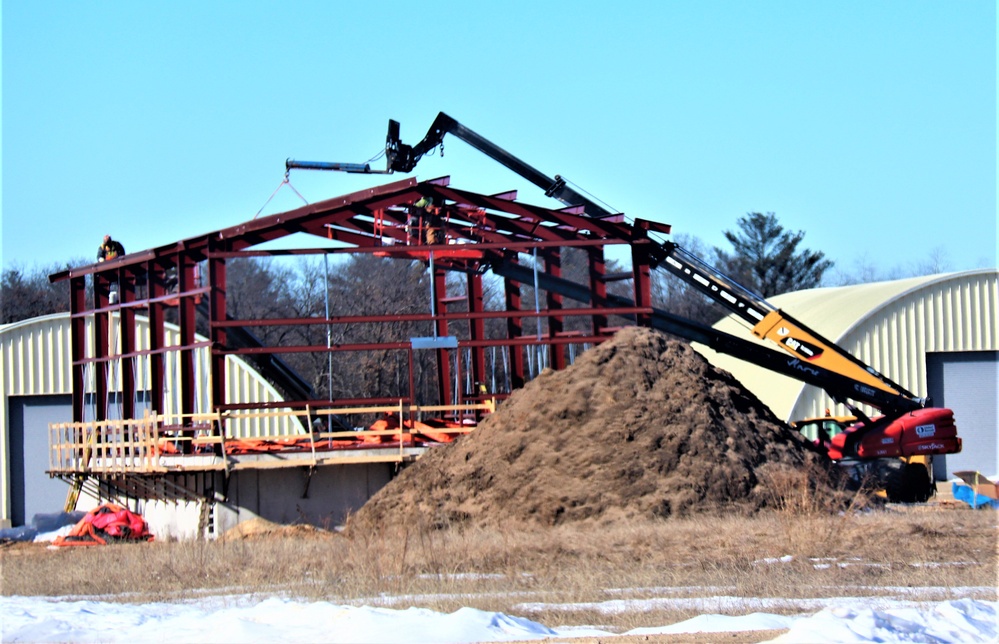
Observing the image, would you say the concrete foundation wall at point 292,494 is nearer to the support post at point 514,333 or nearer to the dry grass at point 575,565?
the dry grass at point 575,565

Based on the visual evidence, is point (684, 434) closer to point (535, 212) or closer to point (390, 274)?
point (535, 212)

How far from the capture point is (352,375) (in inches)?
1918

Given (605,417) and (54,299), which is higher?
(54,299)

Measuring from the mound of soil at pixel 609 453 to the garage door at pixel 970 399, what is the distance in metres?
14.8

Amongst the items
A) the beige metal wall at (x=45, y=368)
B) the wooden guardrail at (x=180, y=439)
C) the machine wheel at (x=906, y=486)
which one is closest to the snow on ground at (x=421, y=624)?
the wooden guardrail at (x=180, y=439)

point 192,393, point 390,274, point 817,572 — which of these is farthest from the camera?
point 390,274

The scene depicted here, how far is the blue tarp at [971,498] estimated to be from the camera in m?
23.5

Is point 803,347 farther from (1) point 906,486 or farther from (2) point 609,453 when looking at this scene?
(2) point 609,453

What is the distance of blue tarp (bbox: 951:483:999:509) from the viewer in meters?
23.5

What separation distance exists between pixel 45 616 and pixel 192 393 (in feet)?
44.4

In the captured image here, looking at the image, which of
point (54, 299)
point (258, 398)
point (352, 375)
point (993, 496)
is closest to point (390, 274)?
point (352, 375)

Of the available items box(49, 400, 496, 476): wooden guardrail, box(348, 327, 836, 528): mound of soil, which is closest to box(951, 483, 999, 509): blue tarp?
box(348, 327, 836, 528): mound of soil

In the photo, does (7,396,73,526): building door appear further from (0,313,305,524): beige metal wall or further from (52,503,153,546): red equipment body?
(52,503,153,546): red equipment body

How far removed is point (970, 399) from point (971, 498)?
11.2m
